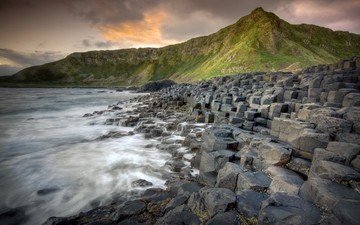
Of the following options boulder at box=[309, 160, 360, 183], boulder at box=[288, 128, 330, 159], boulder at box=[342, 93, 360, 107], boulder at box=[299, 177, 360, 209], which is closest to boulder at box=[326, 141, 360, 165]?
boulder at box=[309, 160, 360, 183]

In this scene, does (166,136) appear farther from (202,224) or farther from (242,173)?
(202,224)

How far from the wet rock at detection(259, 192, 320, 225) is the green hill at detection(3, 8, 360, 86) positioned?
62.1 metres

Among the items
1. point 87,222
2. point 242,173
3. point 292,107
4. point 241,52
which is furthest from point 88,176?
point 241,52

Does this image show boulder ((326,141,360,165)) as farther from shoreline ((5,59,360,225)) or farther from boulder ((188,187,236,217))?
boulder ((188,187,236,217))

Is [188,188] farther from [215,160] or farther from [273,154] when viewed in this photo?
[273,154]

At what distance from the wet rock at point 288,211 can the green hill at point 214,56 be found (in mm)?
62092

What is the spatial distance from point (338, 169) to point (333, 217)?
1.16 metres

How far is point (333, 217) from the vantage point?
2889mm

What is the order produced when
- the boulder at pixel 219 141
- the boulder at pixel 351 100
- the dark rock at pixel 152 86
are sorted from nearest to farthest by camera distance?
the boulder at pixel 351 100
the boulder at pixel 219 141
the dark rock at pixel 152 86

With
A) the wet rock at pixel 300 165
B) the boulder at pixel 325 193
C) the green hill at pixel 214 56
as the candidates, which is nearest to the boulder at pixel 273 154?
the wet rock at pixel 300 165

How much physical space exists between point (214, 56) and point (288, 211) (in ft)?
374

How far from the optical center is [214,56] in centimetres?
11156

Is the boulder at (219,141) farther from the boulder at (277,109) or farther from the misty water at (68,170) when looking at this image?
the boulder at (277,109)

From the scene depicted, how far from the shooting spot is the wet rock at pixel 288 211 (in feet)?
9.88
